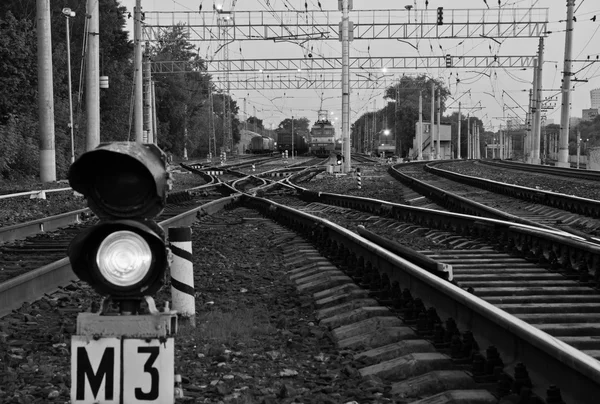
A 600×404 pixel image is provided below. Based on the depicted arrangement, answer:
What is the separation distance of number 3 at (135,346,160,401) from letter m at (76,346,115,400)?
11cm

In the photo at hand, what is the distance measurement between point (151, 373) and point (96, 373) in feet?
0.72

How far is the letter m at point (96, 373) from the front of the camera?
3270 mm

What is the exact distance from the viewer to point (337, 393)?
16.2 feet

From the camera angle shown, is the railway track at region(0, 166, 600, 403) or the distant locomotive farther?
the distant locomotive

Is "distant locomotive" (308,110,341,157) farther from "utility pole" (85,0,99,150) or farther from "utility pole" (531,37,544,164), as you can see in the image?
"utility pole" (85,0,99,150)

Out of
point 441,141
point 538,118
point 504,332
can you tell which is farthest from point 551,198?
point 441,141

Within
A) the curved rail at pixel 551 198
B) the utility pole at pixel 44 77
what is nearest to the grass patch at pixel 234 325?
the curved rail at pixel 551 198

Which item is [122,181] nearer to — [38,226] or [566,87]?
[38,226]

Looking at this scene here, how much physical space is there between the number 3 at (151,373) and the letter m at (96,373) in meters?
0.11

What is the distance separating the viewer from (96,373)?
327 centimetres

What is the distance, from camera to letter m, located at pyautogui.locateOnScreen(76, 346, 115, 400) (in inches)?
129

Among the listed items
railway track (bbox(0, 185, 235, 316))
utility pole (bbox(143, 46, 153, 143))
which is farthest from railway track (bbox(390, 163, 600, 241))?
utility pole (bbox(143, 46, 153, 143))

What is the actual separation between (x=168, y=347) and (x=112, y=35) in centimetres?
6121

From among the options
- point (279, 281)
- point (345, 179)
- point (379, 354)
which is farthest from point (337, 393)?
point (345, 179)
